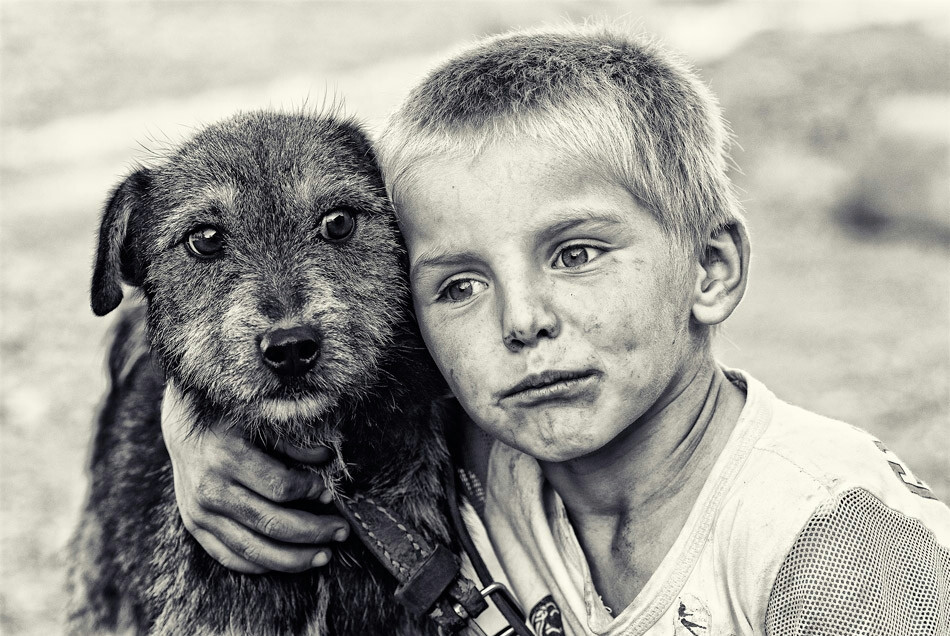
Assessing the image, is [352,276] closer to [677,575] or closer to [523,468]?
[523,468]

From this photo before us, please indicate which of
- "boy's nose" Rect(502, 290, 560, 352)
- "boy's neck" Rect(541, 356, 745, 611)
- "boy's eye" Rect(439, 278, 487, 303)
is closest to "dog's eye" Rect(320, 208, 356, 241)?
"boy's eye" Rect(439, 278, 487, 303)

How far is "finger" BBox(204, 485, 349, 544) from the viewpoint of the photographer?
9.44 ft

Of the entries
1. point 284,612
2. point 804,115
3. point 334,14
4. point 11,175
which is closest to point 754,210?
point 804,115

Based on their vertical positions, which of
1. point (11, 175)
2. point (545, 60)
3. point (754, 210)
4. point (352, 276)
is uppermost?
point (545, 60)

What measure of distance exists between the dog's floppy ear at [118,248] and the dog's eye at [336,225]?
0.64 metres

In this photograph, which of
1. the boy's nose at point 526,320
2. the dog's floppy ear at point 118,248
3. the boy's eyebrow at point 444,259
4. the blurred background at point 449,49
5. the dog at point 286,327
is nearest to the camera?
the boy's nose at point 526,320

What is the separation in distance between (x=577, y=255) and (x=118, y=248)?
154 cm

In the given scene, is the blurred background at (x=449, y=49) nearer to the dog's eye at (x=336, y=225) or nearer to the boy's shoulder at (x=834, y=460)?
the dog's eye at (x=336, y=225)

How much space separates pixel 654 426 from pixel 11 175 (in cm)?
834

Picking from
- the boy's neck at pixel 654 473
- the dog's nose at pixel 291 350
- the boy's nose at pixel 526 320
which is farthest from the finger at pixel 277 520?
the boy's nose at pixel 526 320

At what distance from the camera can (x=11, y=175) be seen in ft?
30.3

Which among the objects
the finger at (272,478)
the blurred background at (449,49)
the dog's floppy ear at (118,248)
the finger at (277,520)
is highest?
the dog's floppy ear at (118,248)

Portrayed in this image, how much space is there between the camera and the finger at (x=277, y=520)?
2.88m

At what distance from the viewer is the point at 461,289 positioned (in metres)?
2.63
